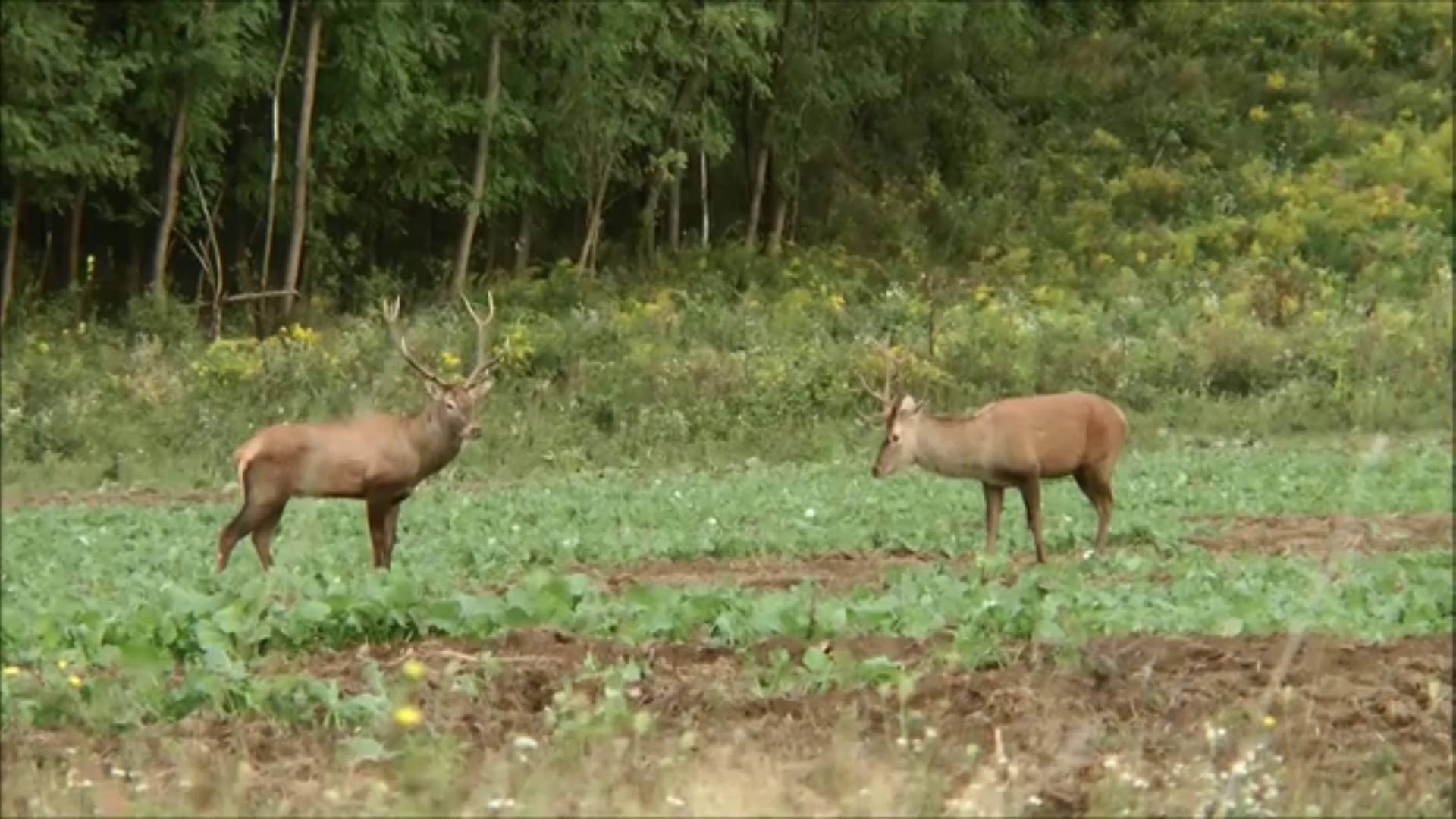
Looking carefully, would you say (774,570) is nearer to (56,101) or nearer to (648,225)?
(56,101)

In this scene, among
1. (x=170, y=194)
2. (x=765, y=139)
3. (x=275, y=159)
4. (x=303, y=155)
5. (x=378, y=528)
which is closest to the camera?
(x=378, y=528)

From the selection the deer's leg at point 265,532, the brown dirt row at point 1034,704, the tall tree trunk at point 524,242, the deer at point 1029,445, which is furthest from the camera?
the tall tree trunk at point 524,242

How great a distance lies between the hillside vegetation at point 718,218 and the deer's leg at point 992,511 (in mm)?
8457

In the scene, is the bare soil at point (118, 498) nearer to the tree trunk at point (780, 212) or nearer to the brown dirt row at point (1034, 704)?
the brown dirt row at point (1034, 704)

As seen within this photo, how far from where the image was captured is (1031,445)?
17.1m

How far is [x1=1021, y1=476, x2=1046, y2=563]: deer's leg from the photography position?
16.1 m

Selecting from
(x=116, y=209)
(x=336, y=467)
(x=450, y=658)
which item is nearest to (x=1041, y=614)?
(x=450, y=658)

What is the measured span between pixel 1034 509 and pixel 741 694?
28.0 ft

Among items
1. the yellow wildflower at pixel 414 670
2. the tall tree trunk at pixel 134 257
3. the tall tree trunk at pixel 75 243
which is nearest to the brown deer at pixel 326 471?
the yellow wildflower at pixel 414 670

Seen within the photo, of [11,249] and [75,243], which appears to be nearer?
[11,249]

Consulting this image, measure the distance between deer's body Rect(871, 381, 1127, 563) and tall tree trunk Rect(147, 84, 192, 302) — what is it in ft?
53.1

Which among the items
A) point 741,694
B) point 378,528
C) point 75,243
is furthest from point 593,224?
point 741,694

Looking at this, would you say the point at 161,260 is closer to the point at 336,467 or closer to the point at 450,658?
the point at 336,467

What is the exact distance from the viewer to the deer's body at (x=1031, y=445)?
17.1 meters
